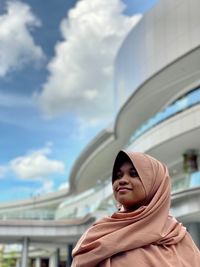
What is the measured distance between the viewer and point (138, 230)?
1874 millimetres

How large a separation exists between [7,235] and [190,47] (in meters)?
12.6

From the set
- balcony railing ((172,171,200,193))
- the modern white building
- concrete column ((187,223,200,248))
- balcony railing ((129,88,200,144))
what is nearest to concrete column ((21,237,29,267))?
the modern white building

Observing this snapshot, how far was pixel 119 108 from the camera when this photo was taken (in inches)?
914

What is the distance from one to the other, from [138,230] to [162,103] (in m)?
20.2

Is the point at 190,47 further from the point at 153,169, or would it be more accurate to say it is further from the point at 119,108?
the point at 153,169

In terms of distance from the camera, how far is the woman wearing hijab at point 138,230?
5.96 feet

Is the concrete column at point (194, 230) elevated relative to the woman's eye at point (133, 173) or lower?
elevated

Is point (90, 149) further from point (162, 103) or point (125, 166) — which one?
point (125, 166)

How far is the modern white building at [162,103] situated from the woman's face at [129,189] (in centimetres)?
1116

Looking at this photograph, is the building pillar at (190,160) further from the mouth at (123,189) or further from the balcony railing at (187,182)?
the mouth at (123,189)

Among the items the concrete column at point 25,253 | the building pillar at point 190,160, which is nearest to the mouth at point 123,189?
the building pillar at point 190,160

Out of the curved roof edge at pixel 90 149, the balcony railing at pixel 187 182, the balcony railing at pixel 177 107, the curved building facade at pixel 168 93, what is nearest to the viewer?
the balcony railing at pixel 187 182

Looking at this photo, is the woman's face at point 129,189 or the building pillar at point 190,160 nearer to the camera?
the woman's face at point 129,189

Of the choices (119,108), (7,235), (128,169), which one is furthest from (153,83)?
(128,169)
